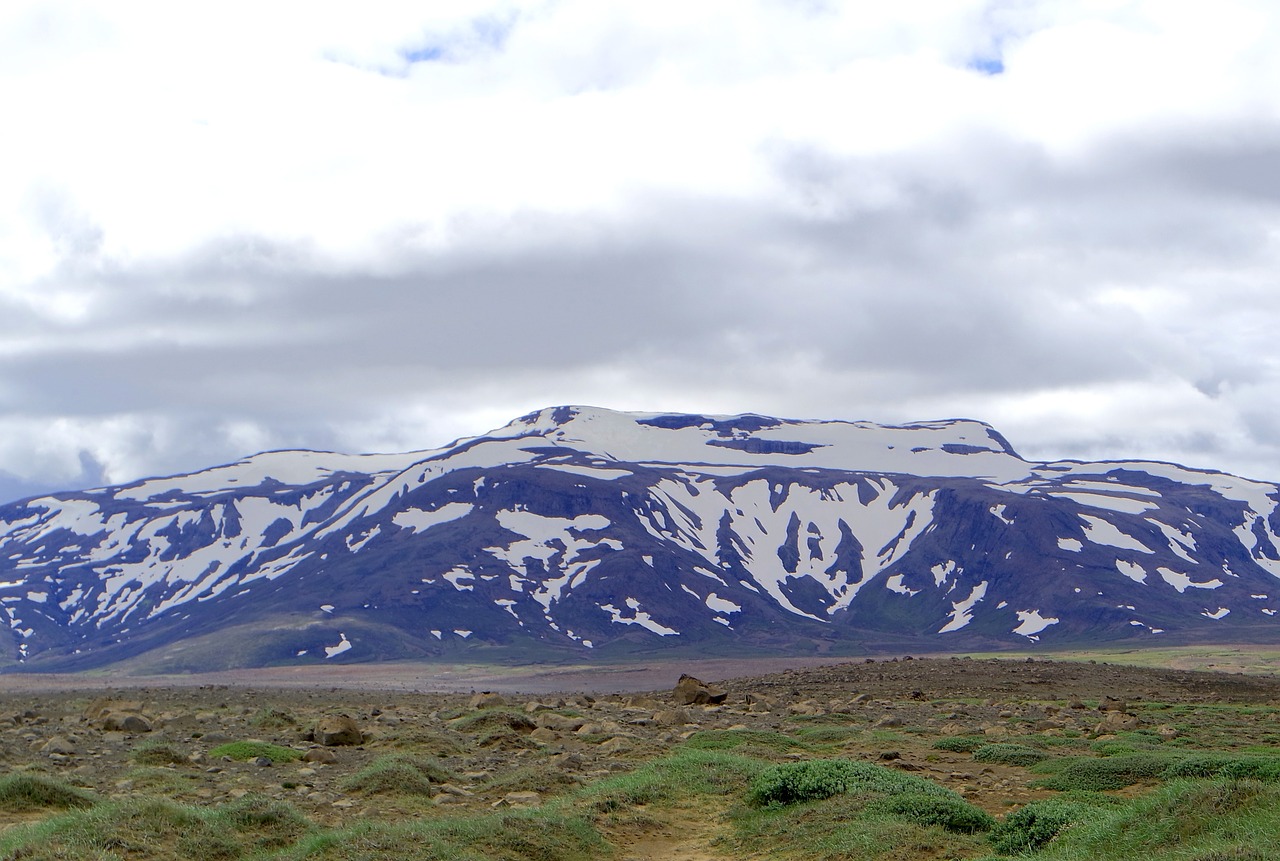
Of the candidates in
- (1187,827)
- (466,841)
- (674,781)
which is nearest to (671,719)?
(674,781)

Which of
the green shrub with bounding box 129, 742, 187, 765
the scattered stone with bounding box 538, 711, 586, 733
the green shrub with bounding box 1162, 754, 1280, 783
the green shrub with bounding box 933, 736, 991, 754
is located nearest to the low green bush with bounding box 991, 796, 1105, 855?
the green shrub with bounding box 1162, 754, 1280, 783

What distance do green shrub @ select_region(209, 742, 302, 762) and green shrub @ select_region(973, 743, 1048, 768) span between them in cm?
1547

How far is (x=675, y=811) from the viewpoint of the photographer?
2197 cm

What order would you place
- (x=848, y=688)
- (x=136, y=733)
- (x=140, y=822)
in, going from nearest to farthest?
(x=140, y=822), (x=136, y=733), (x=848, y=688)

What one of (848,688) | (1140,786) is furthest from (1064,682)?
(1140,786)

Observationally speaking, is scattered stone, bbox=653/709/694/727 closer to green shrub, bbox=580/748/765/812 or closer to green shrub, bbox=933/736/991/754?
green shrub, bbox=933/736/991/754

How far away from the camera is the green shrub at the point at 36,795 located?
69.9 ft

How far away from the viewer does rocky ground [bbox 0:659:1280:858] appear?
2342 cm

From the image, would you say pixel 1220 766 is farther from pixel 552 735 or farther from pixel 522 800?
pixel 552 735

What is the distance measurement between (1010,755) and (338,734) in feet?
53.0

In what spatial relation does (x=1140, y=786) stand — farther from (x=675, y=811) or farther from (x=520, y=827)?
(x=520, y=827)

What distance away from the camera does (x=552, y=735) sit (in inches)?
1297

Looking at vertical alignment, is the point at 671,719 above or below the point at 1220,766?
below

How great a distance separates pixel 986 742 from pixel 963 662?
42.0m
